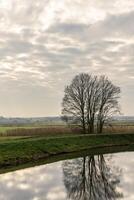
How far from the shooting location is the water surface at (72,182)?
2557cm

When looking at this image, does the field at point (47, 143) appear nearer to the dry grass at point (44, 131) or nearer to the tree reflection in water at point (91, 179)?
the dry grass at point (44, 131)

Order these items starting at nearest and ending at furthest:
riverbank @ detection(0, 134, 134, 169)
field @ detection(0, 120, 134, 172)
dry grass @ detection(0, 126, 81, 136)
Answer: riverbank @ detection(0, 134, 134, 169) < field @ detection(0, 120, 134, 172) < dry grass @ detection(0, 126, 81, 136)

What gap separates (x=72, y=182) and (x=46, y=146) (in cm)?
Result: 2191

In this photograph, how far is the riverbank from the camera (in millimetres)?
43100

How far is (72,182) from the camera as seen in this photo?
31.4 metres

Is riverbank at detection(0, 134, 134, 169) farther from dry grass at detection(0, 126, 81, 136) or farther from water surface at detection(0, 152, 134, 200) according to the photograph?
dry grass at detection(0, 126, 81, 136)

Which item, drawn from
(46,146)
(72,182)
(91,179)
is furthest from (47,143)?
(72,182)

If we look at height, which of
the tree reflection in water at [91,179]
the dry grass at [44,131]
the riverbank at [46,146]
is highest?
the dry grass at [44,131]

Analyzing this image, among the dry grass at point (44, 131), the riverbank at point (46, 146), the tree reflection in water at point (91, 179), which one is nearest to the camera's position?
the tree reflection in water at point (91, 179)

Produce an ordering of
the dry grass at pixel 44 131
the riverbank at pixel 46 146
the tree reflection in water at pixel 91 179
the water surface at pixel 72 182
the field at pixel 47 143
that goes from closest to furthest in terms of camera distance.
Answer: the water surface at pixel 72 182 → the tree reflection in water at pixel 91 179 → the riverbank at pixel 46 146 → the field at pixel 47 143 → the dry grass at pixel 44 131

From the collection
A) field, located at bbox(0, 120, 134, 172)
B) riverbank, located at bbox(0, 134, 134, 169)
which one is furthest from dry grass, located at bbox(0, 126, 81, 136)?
riverbank, located at bbox(0, 134, 134, 169)

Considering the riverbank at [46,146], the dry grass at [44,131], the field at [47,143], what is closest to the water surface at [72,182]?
the riverbank at [46,146]

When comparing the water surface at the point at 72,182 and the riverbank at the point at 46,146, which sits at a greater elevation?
the riverbank at the point at 46,146

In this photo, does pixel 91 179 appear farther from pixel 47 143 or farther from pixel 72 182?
pixel 47 143
